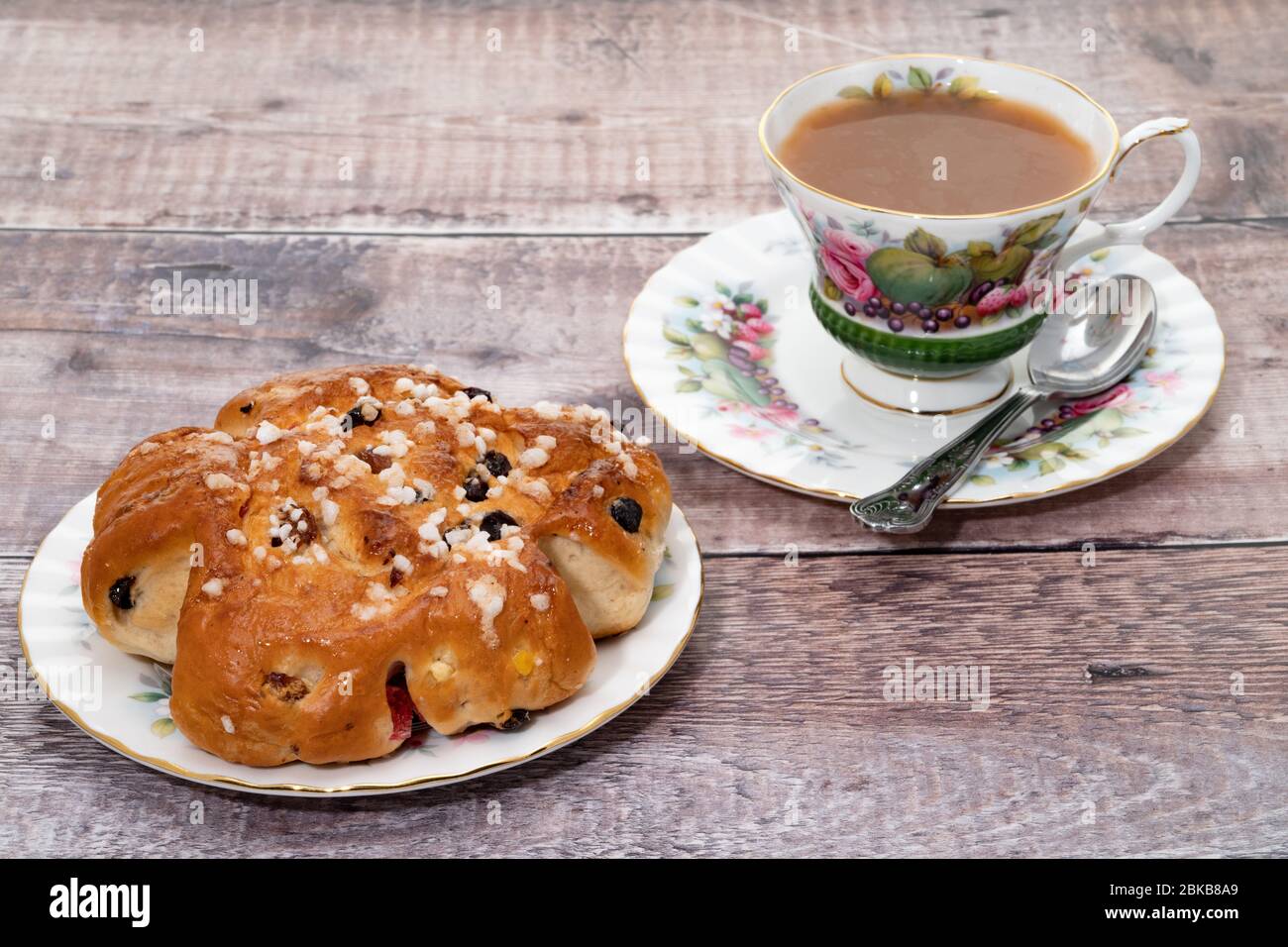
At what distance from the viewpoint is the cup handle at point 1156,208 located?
4.48ft

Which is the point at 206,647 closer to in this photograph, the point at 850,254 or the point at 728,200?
the point at 850,254

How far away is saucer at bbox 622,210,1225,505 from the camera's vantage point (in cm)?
130

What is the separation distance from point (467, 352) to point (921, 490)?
0.58 meters

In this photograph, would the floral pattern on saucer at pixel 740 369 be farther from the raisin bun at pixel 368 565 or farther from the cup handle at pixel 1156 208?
the cup handle at pixel 1156 208

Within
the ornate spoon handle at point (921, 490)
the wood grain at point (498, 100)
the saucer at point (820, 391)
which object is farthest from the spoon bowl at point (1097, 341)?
the wood grain at point (498, 100)

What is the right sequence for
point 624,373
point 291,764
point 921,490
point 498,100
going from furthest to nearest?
1. point 498,100
2. point 624,373
3. point 921,490
4. point 291,764

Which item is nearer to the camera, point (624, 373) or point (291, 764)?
point (291, 764)

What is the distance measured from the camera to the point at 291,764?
1.02m

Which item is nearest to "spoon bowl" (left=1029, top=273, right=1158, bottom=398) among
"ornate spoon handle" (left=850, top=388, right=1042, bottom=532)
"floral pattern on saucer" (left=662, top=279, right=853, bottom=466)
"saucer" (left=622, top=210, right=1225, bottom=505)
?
"saucer" (left=622, top=210, right=1225, bottom=505)

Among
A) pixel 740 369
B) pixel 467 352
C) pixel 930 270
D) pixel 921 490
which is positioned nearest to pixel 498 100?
pixel 467 352

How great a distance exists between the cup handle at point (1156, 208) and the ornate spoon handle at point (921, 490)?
23 cm

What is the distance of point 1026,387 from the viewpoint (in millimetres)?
1425

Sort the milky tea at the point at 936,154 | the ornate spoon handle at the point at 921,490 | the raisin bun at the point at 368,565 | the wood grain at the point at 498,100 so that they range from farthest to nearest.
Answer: the wood grain at the point at 498,100 < the milky tea at the point at 936,154 < the ornate spoon handle at the point at 921,490 < the raisin bun at the point at 368,565

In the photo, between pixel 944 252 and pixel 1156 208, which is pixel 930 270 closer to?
pixel 944 252
